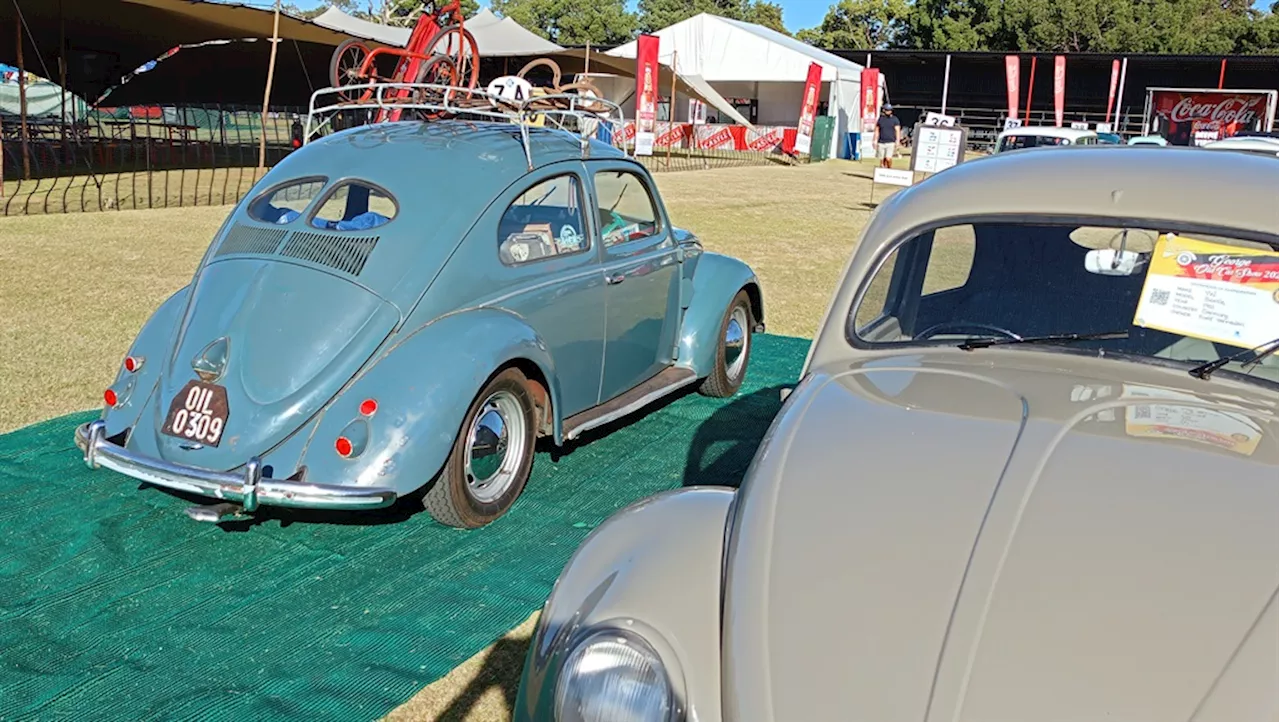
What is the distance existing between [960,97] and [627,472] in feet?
171

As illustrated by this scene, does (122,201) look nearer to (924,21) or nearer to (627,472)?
(627,472)

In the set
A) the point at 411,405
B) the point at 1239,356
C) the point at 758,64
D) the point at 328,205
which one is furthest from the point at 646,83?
the point at 1239,356

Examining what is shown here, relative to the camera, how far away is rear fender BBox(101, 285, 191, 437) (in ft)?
13.5

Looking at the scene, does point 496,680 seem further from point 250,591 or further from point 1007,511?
point 1007,511

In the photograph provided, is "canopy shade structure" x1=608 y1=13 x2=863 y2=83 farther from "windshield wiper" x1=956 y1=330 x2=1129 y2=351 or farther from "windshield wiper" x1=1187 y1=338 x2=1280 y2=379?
"windshield wiper" x1=1187 y1=338 x2=1280 y2=379

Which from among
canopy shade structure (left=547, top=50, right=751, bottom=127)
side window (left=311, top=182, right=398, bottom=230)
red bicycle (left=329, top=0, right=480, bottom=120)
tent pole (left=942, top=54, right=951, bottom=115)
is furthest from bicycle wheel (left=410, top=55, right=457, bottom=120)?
tent pole (left=942, top=54, right=951, bottom=115)

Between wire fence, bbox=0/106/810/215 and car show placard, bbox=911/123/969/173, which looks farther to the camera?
car show placard, bbox=911/123/969/173

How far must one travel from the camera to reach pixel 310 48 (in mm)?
27281

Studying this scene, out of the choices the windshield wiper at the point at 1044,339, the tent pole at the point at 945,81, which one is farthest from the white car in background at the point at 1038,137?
the tent pole at the point at 945,81

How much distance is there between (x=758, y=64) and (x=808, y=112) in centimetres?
673

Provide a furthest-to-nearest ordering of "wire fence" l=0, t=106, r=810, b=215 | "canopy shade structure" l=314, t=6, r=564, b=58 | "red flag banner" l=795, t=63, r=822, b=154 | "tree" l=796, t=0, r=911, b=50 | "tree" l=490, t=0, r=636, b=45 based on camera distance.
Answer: "tree" l=796, t=0, r=911, b=50
"tree" l=490, t=0, r=636, b=45
"red flag banner" l=795, t=63, r=822, b=154
"canopy shade structure" l=314, t=6, r=564, b=58
"wire fence" l=0, t=106, r=810, b=215

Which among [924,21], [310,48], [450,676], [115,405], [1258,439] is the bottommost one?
[450,676]

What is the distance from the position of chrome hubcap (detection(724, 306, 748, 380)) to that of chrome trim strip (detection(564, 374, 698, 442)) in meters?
0.61

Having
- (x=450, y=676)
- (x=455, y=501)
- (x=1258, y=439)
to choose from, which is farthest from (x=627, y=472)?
(x=1258, y=439)
